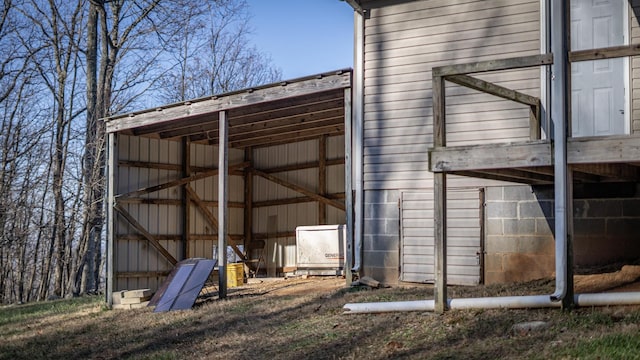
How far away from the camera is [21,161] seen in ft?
93.4

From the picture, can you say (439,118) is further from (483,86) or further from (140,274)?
(140,274)

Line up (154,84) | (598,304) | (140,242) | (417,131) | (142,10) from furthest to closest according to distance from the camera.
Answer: (154,84) → (142,10) → (140,242) → (417,131) → (598,304)

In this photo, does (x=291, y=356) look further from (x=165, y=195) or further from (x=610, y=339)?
(x=165, y=195)

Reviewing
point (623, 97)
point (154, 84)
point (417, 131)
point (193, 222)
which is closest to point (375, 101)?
point (417, 131)

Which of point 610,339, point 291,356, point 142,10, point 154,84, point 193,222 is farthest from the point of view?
point 154,84

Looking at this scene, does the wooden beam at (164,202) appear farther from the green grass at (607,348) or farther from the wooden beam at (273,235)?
the green grass at (607,348)

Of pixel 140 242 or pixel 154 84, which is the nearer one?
pixel 140 242

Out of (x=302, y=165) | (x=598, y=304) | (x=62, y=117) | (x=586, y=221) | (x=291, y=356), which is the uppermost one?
(x=62, y=117)

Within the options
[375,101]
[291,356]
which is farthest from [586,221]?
[291,356]

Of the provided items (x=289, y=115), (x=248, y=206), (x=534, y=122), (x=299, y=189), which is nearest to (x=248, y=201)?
(x=248, y=206)

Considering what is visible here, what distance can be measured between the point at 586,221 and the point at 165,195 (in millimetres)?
10967

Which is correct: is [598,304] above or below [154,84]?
below

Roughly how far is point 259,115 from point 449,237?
5331 millimetres

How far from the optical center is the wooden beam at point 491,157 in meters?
8.70
